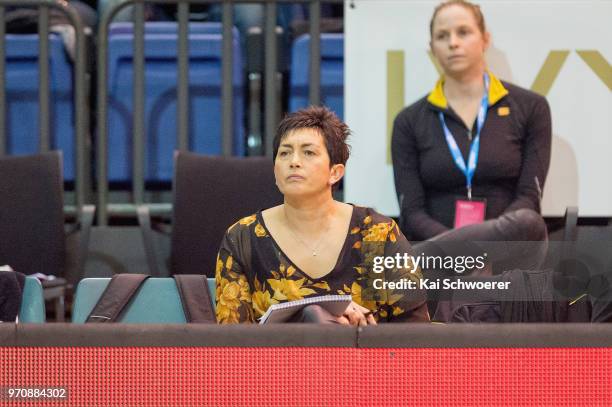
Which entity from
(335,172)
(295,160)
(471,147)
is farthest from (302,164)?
(471,147)

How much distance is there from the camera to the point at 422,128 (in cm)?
439

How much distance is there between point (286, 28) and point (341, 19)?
0.91 ft

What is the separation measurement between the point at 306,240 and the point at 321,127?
1.01 feet

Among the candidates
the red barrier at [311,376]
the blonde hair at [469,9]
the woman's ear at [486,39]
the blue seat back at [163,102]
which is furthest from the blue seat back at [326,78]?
the red barrier at [311,376]

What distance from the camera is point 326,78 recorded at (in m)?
4.88

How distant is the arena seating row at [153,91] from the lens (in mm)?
4871

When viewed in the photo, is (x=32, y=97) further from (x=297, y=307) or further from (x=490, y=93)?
(x=297, y=307)

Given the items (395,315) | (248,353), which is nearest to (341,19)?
(395,315)

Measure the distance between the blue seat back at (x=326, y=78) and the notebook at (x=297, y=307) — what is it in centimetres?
287

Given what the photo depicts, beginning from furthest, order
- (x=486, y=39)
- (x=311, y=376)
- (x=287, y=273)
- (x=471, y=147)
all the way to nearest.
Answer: (x=486, y=39), (x=471, y=147), (x=287, y=273), (x=311, y=376)

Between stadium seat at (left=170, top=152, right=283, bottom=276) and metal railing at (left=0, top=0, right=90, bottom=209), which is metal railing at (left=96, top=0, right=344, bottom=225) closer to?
metal railing at (left=0, top=0, right=90, bottom=209)

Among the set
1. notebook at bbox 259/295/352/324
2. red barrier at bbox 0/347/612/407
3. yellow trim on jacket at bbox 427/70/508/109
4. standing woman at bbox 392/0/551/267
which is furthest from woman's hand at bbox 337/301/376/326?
yellow trim on jacket at bbox 427/70/508/109

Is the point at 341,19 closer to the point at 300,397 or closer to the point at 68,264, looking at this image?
the point at 68,264

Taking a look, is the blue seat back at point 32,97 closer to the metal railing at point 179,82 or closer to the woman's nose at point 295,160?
the metal railing at point 179,82
